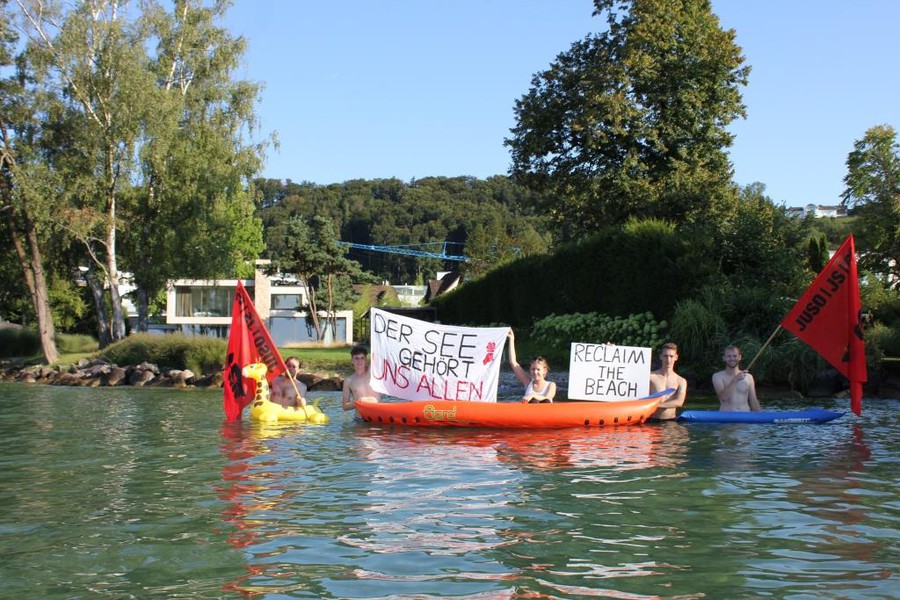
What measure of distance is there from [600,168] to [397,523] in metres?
28.8

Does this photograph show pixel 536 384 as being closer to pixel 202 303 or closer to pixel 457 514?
pixel 457 514

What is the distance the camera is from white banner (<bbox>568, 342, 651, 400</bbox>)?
15.6m

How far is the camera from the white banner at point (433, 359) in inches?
597

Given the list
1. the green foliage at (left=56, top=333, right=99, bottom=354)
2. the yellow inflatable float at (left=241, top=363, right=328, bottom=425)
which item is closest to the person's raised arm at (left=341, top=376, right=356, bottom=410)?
the yellow inflatable float at (left=241, top=363, right=328, bottom=425)

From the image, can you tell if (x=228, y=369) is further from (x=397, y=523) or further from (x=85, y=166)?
(x=85, y=166)

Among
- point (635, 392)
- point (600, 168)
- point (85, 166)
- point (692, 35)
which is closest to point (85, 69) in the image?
point (85, 166)

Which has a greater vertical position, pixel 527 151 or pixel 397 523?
pixel 527 151

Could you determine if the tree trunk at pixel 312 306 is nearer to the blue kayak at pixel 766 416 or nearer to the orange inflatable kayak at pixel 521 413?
the orange inflatable kayak at pixel 521 413

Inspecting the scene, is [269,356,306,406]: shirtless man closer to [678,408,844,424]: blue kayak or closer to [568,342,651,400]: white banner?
[568,342,651,400]: white banner

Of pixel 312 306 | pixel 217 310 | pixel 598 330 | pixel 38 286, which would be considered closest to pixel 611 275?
pixel 598 330

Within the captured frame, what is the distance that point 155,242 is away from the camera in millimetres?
40156

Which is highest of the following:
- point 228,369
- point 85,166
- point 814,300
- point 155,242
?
point 85,166

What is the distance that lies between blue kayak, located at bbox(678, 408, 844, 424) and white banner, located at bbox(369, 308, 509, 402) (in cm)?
343

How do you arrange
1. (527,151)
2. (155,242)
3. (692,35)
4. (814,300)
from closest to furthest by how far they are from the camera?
(814,300) → (692,35) → (527,151) → (155,242)
